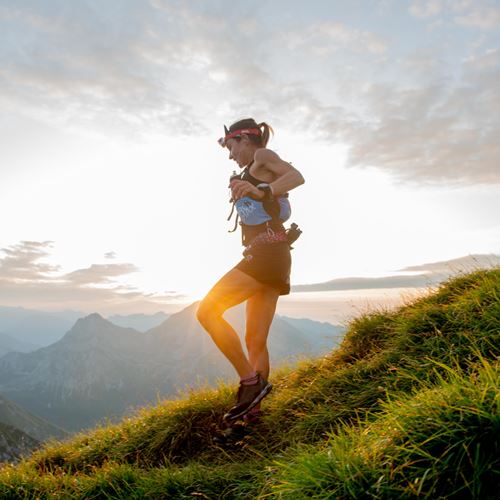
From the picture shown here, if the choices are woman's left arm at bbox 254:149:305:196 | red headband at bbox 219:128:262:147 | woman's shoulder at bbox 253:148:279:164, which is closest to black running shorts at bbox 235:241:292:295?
woman's left arm at bbox 254:149:305:196

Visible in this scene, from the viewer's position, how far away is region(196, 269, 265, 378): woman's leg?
17.8 feet

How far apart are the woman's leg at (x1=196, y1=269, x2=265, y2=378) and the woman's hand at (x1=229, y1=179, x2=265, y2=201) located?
3.49 ft

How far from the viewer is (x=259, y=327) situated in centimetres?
573

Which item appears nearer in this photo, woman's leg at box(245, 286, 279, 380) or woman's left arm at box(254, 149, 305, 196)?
woman's left arm at box(254, 149, 305, 196)

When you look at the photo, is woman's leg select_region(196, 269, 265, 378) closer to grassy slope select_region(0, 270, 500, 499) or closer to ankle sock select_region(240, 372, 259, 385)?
ankle sock select_region(240, 372, 259, 385)

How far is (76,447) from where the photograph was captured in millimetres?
6449

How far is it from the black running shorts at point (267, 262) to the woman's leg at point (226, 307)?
111 mm

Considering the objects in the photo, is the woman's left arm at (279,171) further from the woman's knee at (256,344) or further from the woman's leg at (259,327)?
the woman's knee at (256,344)

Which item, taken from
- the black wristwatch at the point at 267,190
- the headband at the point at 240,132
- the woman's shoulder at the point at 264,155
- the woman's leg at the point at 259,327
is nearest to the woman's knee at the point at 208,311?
the woman's leg at the point at 259,327

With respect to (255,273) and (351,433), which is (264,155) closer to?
(255,273)

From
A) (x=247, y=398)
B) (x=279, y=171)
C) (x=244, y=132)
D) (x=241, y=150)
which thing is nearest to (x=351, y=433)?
(x=247, y=398)

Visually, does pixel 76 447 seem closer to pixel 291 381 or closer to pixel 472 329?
pixel 291 381

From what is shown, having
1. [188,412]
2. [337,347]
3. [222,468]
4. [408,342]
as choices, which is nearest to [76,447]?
[188,412]

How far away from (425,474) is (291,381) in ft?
14.0
